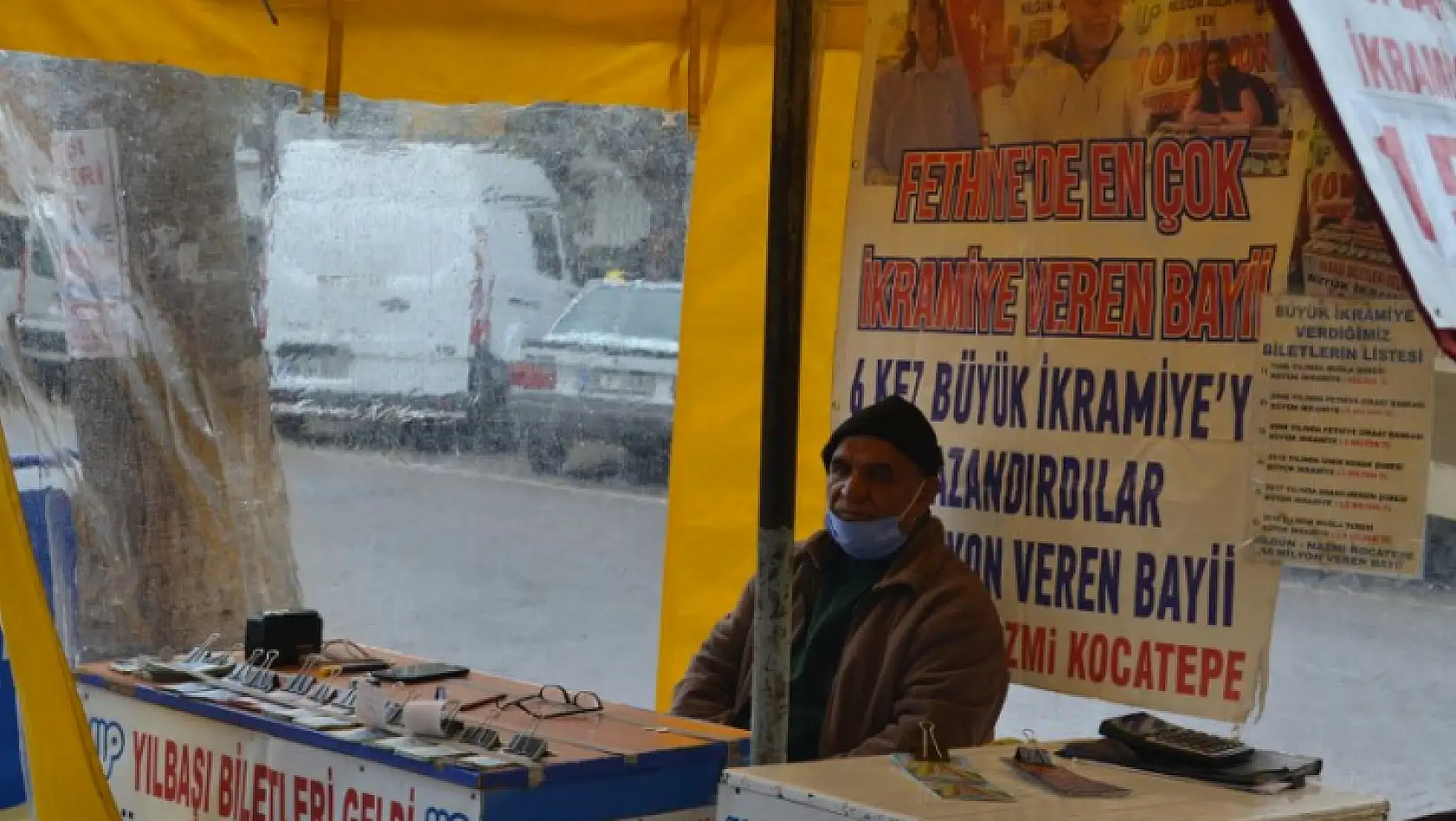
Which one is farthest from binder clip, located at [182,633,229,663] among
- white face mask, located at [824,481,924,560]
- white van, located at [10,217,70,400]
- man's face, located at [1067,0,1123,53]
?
man's face, located at [1067,0,1123,53]

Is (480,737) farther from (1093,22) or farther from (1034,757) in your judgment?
(1093,22)

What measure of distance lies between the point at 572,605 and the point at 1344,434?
6572 mm

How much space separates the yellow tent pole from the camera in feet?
11.7

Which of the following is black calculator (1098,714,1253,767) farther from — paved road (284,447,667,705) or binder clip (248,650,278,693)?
paved road (284,447,667,705)

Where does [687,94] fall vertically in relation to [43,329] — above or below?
above

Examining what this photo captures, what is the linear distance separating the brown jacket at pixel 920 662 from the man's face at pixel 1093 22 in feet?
3.37

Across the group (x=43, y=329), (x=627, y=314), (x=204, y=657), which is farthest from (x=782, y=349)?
(x=627, y=314)

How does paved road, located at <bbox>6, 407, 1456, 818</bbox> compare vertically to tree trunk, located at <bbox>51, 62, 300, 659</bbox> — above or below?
below

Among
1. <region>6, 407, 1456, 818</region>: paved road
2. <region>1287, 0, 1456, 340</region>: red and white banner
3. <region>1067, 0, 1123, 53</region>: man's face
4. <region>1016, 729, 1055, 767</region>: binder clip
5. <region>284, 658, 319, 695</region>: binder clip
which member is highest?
<region>1067, 0, 1123, 53</region>: man's face

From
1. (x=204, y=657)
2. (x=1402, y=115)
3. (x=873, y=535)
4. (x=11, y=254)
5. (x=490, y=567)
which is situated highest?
(x=1402, y=115)

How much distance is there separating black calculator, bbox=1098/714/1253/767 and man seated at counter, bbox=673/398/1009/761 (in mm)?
419

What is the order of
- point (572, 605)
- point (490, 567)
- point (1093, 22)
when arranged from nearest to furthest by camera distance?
point (1093, 22)
point (572, 605)
point (490, 567)

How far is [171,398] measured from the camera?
525 cm

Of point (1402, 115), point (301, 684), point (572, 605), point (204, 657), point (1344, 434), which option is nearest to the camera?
point (1402, 115)
